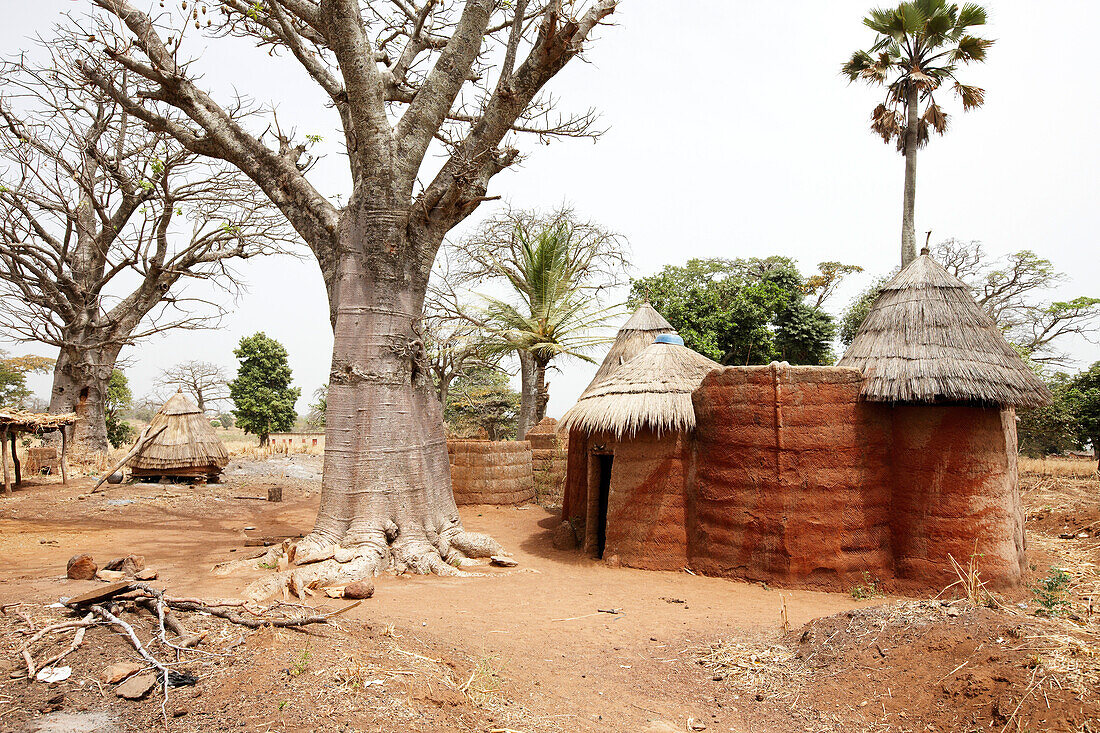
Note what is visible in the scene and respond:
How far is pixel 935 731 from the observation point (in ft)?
11.0

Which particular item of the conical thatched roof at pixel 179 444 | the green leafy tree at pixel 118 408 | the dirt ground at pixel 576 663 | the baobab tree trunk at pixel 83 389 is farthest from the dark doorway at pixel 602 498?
the green leafy tree at pixel 118 408

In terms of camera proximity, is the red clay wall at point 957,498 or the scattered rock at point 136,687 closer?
the scattered rock at point 136,687

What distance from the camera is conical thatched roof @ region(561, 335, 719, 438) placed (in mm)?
8031

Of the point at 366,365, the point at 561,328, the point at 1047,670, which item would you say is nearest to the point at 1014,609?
the point at 1047,670

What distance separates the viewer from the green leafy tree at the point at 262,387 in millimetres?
A: 30828

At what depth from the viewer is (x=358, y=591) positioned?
5.70m

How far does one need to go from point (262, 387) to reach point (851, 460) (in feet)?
96.6

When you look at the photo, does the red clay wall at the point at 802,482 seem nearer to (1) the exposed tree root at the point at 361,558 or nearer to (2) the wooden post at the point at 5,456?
(1) the exposed tree root at the point at 361,558

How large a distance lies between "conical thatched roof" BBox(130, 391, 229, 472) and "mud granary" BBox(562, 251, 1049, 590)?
34.1 feet

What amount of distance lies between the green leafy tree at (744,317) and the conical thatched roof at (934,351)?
441 inches

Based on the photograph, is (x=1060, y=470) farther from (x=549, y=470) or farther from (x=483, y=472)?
(x=483, y=472)

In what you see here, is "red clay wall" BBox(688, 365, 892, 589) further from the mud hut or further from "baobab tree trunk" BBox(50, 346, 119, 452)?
"baobab tree trunk" BBox(50, 346, 119, 452)

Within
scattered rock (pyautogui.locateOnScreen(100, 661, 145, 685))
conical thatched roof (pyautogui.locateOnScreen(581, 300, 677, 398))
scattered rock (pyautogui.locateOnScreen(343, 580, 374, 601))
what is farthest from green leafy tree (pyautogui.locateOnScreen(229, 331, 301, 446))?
scattered rock (pyautogui.locateOnScreen(100, 661, 145, 685))

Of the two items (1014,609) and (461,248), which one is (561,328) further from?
(1014,609)
